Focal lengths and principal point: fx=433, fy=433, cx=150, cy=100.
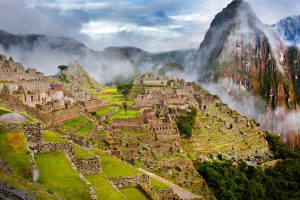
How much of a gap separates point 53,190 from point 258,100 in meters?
186

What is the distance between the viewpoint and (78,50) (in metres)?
150

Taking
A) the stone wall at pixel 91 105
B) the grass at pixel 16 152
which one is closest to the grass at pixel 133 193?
the grass at pixel 16 152

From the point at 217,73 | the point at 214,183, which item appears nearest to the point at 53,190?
the point at 214,183

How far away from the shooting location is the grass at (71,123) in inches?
1551

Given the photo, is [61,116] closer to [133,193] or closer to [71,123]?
[71,123]

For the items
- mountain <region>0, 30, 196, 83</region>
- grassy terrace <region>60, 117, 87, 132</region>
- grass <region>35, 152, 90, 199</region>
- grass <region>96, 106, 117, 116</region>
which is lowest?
grassy terrace <region>60, 117, 87, 132</region>

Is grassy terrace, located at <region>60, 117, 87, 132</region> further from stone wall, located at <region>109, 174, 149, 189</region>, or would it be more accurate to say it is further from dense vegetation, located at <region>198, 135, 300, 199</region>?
stone wall, located at <region>109, 174, 149, 189</region>

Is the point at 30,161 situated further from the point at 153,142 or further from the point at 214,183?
the point at 214,183

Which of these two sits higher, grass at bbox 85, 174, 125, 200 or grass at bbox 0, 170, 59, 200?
grass at bbox 0, 170, 59, 200

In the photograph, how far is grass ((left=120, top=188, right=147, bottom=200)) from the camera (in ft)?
60.8

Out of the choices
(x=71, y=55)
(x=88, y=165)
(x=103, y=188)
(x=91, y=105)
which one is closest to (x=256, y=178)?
(x=91, y=105)

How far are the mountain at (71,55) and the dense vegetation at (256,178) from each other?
58222 millimetres

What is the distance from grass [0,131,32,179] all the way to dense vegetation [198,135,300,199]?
3801 cm

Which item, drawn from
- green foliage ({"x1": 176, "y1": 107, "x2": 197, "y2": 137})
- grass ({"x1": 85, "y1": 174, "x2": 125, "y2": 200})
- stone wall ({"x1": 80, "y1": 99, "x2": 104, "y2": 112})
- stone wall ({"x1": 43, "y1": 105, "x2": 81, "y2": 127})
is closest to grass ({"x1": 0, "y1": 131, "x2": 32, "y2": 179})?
grass ({"x1": 85, "y1": 174, "x2": 125, "y2": 200})
